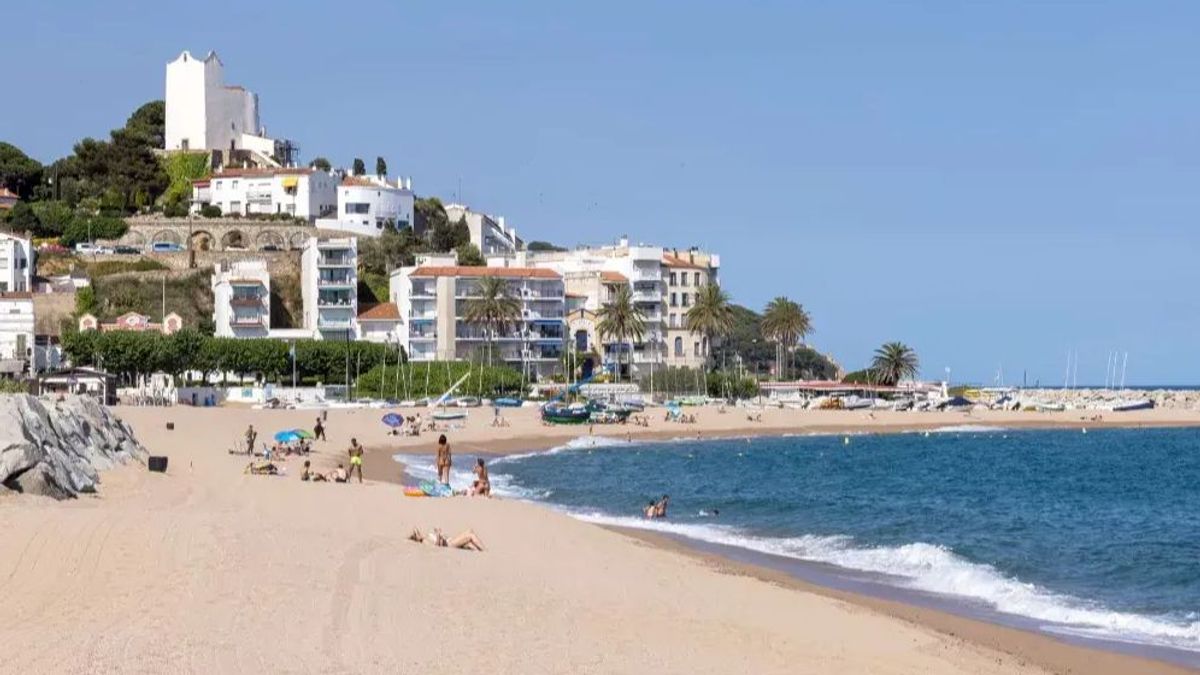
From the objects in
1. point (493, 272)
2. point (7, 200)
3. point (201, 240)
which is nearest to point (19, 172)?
point (7, 200)

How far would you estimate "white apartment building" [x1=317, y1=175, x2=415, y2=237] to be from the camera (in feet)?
364

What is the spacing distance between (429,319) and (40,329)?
2256 centimetres

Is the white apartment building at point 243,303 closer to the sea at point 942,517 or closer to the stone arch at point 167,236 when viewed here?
the stone arch at point 167,236

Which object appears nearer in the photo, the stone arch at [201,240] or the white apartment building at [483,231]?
the stone arch at [201,240]

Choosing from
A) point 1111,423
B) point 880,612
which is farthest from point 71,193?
point 880,612

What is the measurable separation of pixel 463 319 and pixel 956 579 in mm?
75570

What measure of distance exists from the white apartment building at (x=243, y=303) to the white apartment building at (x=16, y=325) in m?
11.2

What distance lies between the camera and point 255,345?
86.4 m

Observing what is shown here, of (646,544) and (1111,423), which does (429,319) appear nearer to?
(1111,423)

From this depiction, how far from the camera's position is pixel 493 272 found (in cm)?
10125

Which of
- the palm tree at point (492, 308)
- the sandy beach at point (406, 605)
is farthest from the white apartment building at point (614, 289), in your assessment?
the sandy beach at point (406, 605)

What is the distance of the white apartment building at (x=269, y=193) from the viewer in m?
→ 111

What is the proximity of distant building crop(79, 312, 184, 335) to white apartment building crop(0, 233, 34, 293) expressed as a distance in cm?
567

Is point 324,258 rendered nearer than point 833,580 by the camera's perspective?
No
